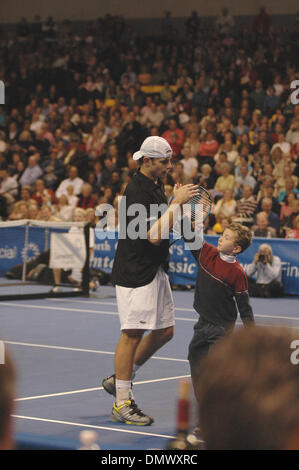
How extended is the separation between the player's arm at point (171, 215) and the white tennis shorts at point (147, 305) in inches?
17.4

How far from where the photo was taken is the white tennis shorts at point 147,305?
6.86 meters

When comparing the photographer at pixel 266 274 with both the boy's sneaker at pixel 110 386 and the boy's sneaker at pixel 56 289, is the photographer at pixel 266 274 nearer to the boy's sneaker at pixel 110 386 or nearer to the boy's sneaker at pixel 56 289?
the boy's sneaker at pixel 56 289

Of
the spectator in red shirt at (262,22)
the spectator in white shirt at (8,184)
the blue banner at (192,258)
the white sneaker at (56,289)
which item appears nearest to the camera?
the white sneaker at (56,289)

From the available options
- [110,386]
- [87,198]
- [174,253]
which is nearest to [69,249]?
[174,253]

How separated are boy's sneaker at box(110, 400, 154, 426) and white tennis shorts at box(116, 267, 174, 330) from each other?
1.99 feet

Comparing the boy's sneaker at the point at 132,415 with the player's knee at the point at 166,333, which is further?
the player's knee at the point at 166,333

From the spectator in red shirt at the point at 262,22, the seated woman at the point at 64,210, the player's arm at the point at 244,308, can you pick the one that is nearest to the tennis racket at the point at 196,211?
the player's arm at the point at 244,308

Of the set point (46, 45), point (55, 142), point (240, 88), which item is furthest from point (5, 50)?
point (240, 88)

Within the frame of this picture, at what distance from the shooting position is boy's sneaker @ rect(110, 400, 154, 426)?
6.89 m

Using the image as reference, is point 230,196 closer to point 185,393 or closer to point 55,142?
point 55,142

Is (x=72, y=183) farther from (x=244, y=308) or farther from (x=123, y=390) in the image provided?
(x=244, y=308)

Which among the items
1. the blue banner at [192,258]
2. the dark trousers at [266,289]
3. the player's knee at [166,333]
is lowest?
the dark trousers at [266,289]

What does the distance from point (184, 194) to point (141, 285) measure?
83cm

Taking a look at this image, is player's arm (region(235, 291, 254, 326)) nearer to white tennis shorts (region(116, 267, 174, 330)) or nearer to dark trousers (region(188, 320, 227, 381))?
dark trousers (region(188, 320, 227, 381))
